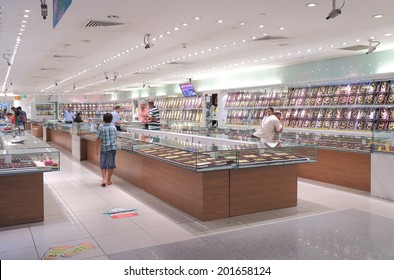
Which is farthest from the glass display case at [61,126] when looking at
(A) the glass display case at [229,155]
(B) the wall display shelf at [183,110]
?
(A) the glass display case at [229,155]

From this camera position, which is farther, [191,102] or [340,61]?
[191,102]

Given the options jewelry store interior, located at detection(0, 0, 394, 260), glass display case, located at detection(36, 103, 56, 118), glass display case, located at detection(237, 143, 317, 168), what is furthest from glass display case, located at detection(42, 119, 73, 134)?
glass display case, located at detection(36, 103, 56, 118)

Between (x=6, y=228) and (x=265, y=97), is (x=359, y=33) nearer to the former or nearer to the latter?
(x=265, y=97)

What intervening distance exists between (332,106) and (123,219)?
718 cm

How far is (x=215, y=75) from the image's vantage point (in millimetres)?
16344

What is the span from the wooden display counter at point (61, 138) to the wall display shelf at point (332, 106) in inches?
248

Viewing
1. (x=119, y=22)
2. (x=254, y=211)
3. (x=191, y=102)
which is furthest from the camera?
(x=191, y=102)

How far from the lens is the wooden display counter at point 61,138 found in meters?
13.9

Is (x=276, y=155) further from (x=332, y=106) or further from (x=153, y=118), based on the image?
(x=153, y=118)

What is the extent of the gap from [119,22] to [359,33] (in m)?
4.82

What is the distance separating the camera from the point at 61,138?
15.4 m

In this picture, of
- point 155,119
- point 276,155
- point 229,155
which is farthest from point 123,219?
point 155,119

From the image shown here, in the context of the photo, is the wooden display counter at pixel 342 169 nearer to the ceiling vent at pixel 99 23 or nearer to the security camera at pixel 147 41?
the security camera at pixel 147 41
